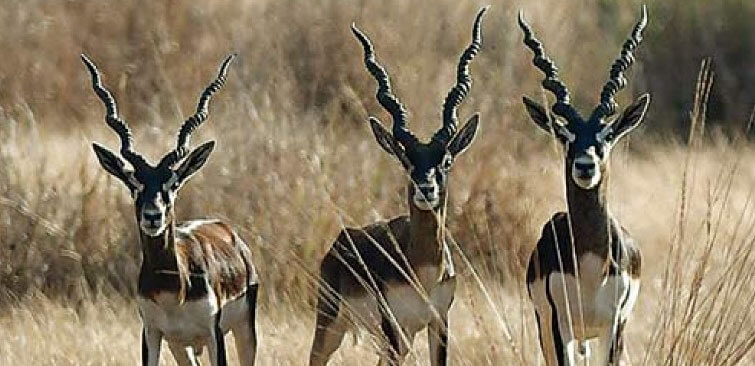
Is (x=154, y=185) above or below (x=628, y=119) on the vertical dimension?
below

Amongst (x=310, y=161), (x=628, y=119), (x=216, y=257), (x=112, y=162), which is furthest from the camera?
(x=310, y=161)

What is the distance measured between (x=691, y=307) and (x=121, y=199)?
7436 mm

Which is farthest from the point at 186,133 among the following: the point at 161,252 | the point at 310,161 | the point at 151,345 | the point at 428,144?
the point at 310,161

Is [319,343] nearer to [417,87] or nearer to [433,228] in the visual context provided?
[433,228]

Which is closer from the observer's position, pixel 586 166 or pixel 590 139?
pixel 586 166

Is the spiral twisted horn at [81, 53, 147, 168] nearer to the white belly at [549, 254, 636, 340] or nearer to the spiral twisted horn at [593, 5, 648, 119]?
the white belly at [549, 254, 636, 340]

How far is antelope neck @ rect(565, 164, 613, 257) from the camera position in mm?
7711

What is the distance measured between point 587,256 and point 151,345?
1.91 metres

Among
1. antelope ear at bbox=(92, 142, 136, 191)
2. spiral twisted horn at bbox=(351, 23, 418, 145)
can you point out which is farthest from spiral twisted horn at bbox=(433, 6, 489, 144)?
antelope ear at bbox=(92, 142, 136, 191)

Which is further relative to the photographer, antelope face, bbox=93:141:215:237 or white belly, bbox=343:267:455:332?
white belly, bbox=343:267:455:332

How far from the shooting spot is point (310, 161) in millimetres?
13039

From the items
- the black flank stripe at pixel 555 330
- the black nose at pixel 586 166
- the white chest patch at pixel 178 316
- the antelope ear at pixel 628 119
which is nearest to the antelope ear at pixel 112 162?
the white chest patch at pixel 178 316

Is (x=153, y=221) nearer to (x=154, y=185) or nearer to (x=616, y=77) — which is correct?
(x=154, y=185)

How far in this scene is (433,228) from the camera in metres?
7.94
